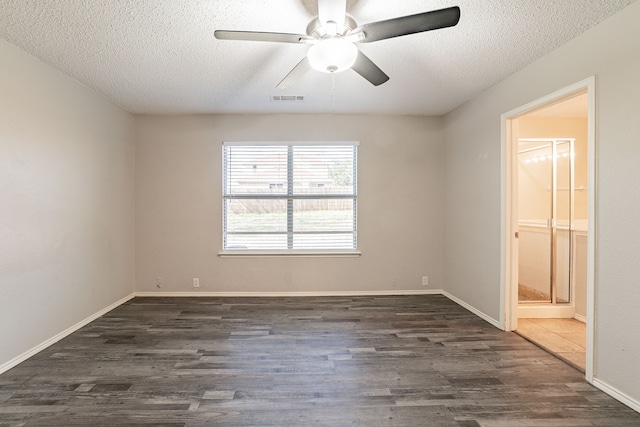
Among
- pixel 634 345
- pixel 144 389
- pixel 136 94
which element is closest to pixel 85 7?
pixel 136 94

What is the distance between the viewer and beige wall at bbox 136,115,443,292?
12.8ft

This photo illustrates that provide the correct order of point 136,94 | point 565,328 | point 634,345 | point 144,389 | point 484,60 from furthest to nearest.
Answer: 1. point 136,94
2. point 565,328
3. point 484,60
4. point 144,389
5. point 634,345

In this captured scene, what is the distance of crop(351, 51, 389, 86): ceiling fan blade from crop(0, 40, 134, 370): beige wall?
273cm

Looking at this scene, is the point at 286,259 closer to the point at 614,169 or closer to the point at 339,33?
the point at 339,33

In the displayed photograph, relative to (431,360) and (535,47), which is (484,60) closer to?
(535,47)

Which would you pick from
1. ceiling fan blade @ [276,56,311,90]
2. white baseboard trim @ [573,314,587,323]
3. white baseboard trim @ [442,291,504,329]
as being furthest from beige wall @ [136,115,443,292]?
ceiling fan blade @ [276,56,311,90]

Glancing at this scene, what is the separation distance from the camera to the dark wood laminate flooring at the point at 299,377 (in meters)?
1.70

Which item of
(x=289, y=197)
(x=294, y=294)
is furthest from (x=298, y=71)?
(x=294, y=294)

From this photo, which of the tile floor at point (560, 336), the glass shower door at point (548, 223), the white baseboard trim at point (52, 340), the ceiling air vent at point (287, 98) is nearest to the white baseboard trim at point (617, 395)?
the tile floor at point (560, 336)

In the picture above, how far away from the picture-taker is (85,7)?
181 cm

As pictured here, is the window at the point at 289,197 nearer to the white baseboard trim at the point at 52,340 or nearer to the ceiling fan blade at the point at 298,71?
the white baseboard trim at the point at 52,340

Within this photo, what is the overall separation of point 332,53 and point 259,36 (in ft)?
1.50

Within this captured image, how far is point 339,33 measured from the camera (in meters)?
1.76

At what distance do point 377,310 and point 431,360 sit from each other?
1129mm
